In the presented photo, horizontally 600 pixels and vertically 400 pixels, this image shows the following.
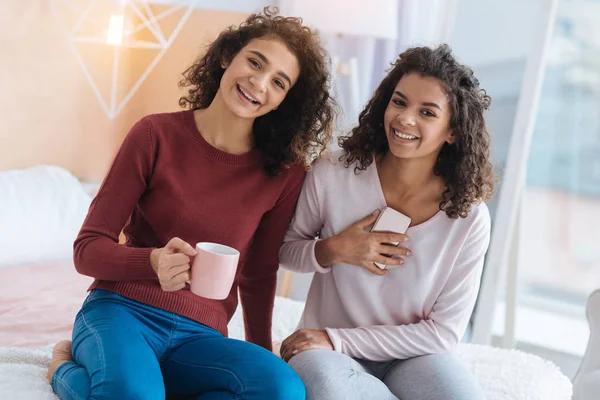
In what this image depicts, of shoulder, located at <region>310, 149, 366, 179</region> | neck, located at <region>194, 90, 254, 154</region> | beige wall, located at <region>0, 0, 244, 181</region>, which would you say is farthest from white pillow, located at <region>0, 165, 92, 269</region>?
shoulder, located at <region>310, 149, 366, 179</region>

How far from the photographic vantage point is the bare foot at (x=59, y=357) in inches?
52.7

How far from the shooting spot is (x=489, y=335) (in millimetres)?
2641

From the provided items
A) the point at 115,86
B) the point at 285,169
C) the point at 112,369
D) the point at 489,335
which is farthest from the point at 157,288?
the point at 489,335

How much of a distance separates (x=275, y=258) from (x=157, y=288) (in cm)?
29

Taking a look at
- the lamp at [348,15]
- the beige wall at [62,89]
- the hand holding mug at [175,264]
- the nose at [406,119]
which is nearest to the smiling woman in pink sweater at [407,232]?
the nose at [406,119]

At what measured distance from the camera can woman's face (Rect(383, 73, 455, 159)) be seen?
58.2 inches

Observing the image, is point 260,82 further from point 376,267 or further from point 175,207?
point 376,267

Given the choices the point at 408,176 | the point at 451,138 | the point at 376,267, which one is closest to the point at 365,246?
the point at 376,267

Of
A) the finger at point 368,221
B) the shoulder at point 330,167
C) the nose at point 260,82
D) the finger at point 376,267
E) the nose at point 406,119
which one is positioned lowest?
the finger at point 376,267

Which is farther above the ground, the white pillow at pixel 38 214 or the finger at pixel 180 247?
the finger at pixel 180 247

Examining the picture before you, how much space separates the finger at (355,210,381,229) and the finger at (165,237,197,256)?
42cm

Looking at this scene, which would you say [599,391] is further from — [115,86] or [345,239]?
[115,86]

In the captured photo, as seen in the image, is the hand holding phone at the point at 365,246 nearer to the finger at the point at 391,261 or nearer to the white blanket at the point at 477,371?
the finger at the point at 391,261

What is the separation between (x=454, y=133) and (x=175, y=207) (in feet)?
1.82
